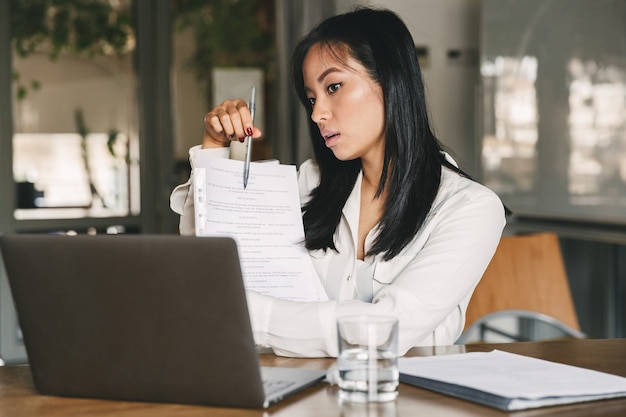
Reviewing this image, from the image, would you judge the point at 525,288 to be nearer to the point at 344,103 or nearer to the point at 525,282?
the point at 525,282

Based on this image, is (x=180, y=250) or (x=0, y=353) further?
(x=0, y=353)

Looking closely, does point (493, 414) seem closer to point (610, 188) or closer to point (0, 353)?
point (610, 188)

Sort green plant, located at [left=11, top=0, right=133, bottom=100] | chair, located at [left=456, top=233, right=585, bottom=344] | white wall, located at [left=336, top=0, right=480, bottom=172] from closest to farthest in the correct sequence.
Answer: chair, located at [left=456, top=233, right=585, bottom=344], white wall, located at [left=336, top=0, right=480, bottom=172], green plant, located at [left=11, top=0, right=133, bottom=100]

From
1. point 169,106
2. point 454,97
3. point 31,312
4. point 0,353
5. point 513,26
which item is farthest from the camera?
point 169,106

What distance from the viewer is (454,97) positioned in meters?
4.46

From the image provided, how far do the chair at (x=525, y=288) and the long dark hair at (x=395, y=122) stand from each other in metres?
1.22

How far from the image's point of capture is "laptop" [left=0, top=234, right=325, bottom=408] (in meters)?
0.97

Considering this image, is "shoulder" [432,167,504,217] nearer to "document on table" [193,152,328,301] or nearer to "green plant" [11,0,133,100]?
"document on table" [193,152,328,301]

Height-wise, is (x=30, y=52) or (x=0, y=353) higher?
(x=30, y=52)

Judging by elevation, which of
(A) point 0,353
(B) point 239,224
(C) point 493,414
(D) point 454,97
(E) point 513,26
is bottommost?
(A) point 0,353

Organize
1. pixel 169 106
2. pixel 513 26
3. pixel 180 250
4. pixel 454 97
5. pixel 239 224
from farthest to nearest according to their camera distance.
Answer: pixel 169 106, pixel 454 97, pixel 513 26, pixel 239 224, pixel 180 250

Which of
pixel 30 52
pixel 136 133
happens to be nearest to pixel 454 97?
pixel 136 133

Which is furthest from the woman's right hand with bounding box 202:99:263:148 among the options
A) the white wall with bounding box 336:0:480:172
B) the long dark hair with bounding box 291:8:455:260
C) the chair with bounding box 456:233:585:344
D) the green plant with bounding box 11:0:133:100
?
the green plant with bounding box 11:0:133:100

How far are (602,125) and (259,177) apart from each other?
1.84 meters
